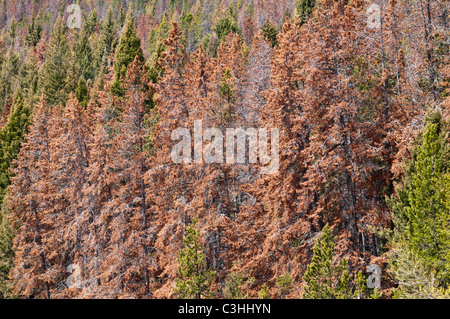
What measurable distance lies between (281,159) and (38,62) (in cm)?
7545

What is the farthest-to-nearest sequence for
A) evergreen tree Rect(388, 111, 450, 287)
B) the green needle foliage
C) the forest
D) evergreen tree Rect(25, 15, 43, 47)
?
evergreen tree Rect(25, 15, 43, 47)
the green needle foliage
the forest
evergreen tree Rect(388, 111, 450, 287)

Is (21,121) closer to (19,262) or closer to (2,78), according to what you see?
(19,262)

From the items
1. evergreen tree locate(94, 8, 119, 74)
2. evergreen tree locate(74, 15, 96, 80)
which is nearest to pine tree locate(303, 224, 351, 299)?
evergreen tree locate(74, 15, 96, 80)

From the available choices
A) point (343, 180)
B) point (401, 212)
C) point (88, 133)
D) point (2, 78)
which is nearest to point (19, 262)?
point (88, 133)

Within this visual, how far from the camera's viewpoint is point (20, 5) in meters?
169

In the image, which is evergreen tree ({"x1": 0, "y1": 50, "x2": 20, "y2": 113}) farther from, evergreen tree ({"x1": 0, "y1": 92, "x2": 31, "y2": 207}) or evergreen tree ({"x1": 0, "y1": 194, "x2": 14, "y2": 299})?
evergreen tree ({"x1": 0, "y1": 194, "x2": 14, "y2": 299})

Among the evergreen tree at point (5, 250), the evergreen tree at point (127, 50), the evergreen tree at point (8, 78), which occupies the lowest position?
the evergreen tree at point (5, 250)

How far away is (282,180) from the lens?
1856 centimetres

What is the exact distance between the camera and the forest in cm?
1473

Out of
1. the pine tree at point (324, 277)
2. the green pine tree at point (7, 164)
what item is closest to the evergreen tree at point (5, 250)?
the green pine tree at point (7, 164)

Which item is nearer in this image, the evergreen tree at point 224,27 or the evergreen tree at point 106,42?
the evergreen tree at point 224,27

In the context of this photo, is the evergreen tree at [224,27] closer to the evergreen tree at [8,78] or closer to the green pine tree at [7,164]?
the evergreen tree at [8,78]

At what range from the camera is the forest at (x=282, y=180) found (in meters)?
14.7

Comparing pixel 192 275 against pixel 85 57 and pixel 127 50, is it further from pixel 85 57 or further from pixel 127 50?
pixel 85 57
